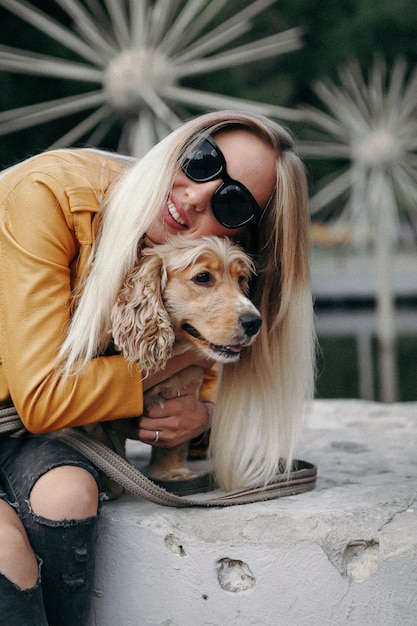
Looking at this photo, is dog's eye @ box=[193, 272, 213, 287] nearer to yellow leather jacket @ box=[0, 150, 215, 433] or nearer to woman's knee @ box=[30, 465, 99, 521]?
yellow leather jacket @ box=[0, 150, 215, 433]

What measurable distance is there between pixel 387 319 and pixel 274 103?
14567 millimetres

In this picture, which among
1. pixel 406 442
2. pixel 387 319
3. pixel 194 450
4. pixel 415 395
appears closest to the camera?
pixel 194 450

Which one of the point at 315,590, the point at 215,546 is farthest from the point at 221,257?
the point at 315,590

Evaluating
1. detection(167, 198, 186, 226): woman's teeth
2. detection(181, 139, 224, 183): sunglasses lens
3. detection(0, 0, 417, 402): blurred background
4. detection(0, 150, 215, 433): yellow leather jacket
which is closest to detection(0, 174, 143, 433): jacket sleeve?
detection(0, 150, 215, 433): yellow leather jacket

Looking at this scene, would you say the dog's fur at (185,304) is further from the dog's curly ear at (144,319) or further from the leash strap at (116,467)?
the leash strap at (116,467)

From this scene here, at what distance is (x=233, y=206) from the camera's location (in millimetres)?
2623

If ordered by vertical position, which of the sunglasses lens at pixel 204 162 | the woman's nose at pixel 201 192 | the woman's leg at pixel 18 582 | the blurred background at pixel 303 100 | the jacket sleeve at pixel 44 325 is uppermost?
the blurred background at pixel 303 100

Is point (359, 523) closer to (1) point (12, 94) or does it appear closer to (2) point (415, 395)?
(2) point (415, 395)

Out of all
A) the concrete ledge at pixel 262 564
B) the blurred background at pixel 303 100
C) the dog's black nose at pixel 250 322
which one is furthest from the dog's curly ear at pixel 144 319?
the blurred background at pixel 303 100

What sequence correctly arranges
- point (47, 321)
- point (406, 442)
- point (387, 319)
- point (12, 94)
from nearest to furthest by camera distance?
point (47, 321)
point (406, 442)
point (387, 319)
point (12, 94)

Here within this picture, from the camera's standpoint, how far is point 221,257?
261cm

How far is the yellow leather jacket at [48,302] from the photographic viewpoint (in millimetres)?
2520

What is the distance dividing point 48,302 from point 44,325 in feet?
0.24

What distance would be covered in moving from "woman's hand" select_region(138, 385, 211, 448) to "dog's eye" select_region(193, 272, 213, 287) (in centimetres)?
47
